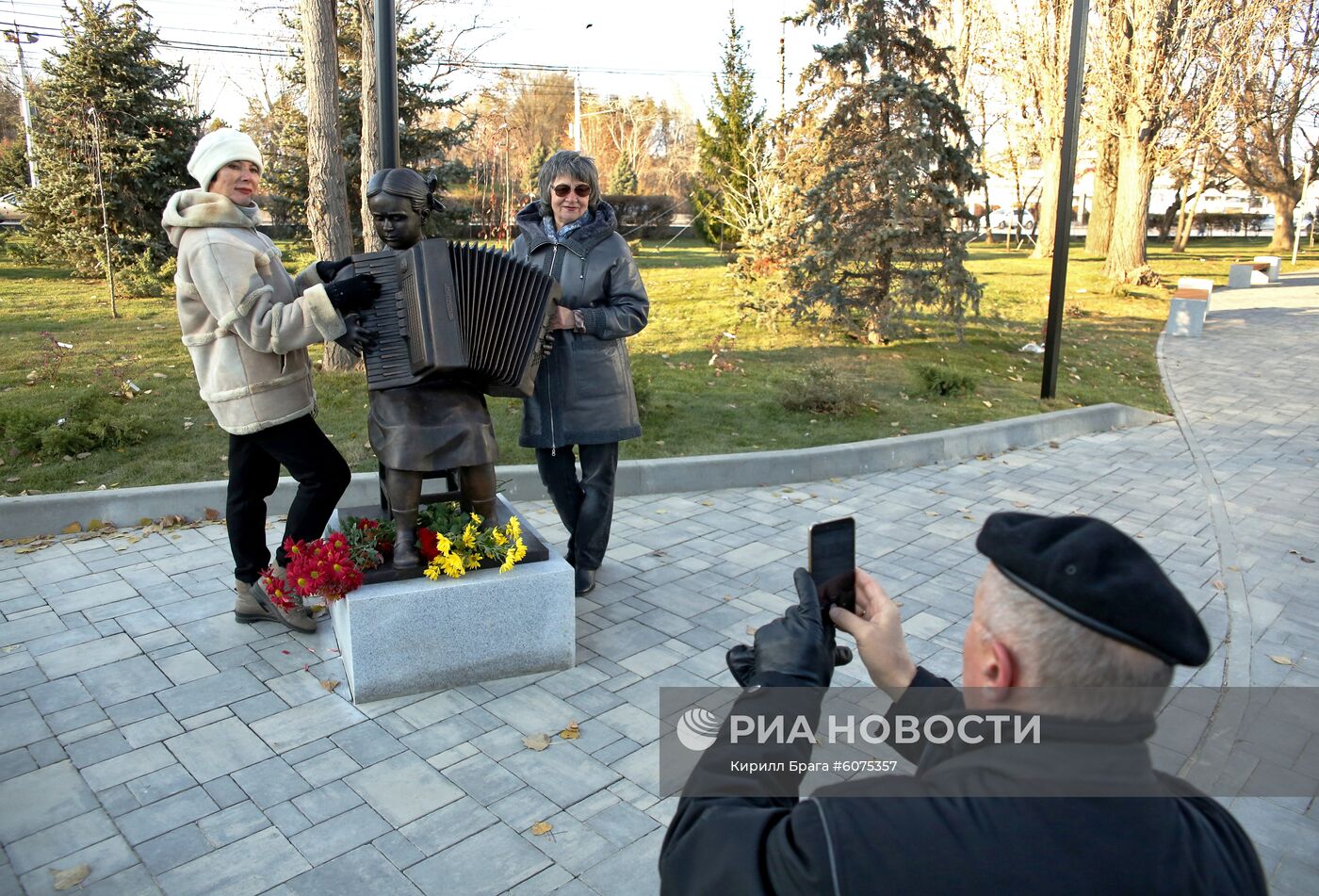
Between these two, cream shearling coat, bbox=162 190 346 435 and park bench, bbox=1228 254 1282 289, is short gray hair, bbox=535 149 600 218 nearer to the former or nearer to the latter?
cream shearling coat, bbox=162 190 346 435

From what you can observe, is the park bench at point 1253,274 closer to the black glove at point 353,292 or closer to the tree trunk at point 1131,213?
the tree trunk at point 1131,213

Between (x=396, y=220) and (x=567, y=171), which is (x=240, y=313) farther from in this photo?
(x=567, y=171)

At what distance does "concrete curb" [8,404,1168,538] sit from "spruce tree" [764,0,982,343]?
3286 millimetres

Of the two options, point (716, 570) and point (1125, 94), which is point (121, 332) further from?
point (1125, 94)

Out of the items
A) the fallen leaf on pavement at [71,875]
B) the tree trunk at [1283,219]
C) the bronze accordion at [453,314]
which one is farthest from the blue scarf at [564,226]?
the tree trunk at [1283,219]

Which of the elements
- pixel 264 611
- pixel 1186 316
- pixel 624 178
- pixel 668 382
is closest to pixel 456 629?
pixel 264 611

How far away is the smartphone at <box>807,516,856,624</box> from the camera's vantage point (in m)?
1.96

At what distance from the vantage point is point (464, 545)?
13.7 feet

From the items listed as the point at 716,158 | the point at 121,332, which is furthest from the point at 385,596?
the point at 716,158

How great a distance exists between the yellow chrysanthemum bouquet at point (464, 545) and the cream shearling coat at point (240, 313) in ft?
2.88

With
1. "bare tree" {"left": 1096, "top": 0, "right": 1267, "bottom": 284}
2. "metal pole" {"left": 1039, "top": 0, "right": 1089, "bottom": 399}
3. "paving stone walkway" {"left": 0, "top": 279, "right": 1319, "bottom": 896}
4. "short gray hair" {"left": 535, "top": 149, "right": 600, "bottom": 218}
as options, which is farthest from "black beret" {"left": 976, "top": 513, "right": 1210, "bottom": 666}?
"bare tree" {"left": 1096, "top": 0, "right": 1267, "bottom": 284}

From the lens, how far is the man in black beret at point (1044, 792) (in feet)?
4.23

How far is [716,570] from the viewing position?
5.64 m

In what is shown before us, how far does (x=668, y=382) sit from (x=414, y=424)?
6196mm
